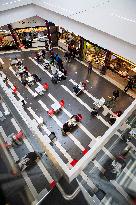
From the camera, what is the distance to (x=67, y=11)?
11.3m

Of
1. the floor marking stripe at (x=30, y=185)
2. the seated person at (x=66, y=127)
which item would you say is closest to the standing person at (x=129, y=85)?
the seated person at (x=66, y=127)

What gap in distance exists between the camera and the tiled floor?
43.0 feet

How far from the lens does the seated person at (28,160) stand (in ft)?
42.0

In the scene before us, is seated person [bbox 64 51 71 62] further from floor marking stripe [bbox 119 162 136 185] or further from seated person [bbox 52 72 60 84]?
floor marking stripe [bbox 119 162 136 185]

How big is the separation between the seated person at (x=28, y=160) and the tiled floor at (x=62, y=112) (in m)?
0.48

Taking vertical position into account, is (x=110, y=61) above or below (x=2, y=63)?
below

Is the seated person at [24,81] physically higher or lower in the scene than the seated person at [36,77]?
higher

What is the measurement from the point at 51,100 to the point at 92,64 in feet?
19.5

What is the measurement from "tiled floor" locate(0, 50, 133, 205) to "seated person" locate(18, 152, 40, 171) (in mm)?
478

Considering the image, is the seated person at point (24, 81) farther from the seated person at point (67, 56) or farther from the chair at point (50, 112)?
the seated person at point (67, 56)

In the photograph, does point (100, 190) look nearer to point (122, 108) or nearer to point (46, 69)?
point (122, 108)

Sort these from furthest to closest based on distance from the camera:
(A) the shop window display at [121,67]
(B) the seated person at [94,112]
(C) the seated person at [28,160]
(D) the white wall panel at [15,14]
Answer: (A) the shop window display at [121,67] → (B) the seated person at [94,112] → (D) the white wall panel at [15,14] → (C) the seated person at [28,160]

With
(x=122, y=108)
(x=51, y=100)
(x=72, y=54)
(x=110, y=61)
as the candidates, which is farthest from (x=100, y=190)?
(x=72, y=54)

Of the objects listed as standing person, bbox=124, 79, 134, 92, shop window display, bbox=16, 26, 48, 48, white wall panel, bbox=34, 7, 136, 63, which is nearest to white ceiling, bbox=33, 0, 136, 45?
white wall panel, bbox=34, 7, 136, 63
